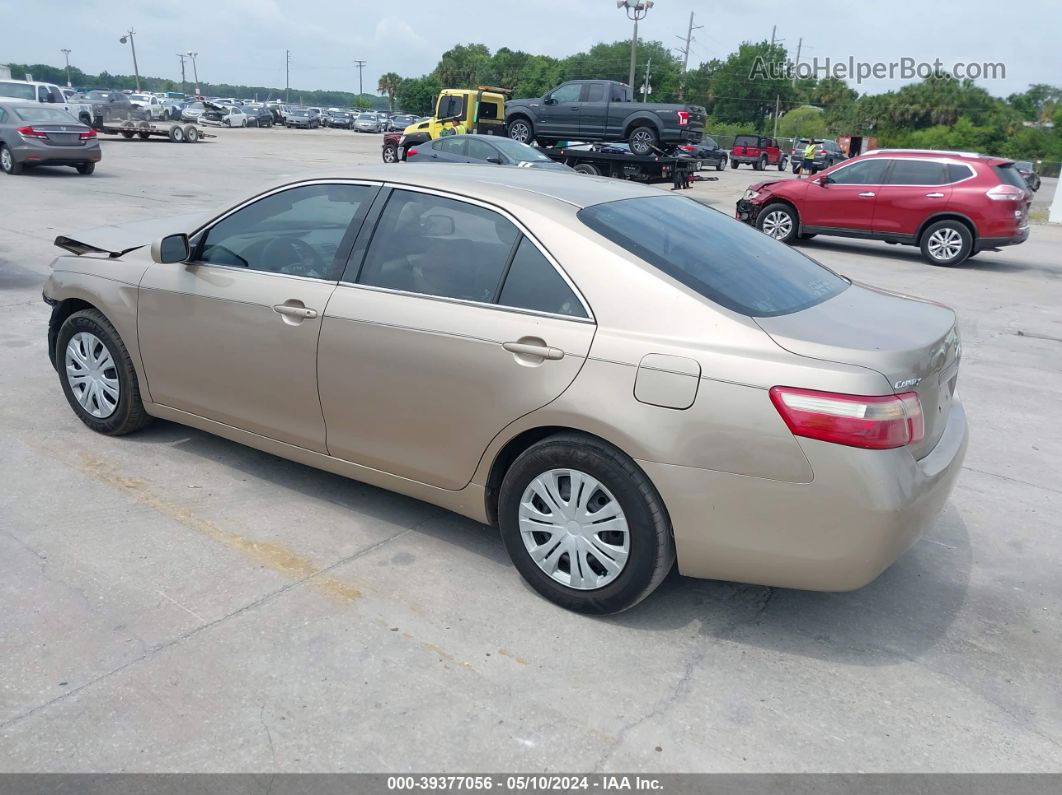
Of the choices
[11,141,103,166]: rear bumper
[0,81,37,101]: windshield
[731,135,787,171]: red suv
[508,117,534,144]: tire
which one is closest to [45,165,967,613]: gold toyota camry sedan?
[11,141,103,166]: rear bumper

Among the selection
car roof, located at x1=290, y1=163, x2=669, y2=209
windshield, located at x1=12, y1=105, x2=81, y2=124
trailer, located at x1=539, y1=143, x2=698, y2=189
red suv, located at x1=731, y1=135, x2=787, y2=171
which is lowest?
red suv, located at x1=731, y1=135, x2=787, y2=171

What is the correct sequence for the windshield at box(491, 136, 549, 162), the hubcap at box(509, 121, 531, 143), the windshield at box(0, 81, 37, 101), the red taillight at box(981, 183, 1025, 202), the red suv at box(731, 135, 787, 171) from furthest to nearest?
the red suv at box(731, 135, 787, 171) < the hubcap at box(509, 121, 531, 143) < the windshield at box(0, 81, 37, 101) < the windshield at box(491, 136, 549, 162) < the red taillight at box(981, 183, 1025, 202)

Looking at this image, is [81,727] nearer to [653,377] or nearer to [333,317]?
[333,317]

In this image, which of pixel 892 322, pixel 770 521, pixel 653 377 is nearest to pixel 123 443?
pixel 653 377

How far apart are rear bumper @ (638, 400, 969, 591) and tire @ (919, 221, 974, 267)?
1188cm

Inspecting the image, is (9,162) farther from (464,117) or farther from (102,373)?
(102,373)

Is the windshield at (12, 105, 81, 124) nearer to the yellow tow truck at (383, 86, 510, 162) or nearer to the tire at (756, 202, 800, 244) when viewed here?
the yellow tow truck at (383, 86, 510, 162)

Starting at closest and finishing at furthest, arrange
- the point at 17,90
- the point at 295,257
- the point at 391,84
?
1. the point at 295,257
2. the point at 17,90
3. the point at 391,84

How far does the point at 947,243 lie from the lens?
45.1 ft

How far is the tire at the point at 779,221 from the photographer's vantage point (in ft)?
49.9

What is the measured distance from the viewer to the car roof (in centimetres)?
371

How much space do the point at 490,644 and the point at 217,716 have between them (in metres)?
0.96

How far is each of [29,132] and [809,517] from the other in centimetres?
2049

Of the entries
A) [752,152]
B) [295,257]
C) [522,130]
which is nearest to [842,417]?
[295,257]
